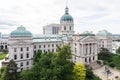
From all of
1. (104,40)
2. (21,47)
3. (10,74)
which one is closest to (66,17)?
(104,40)

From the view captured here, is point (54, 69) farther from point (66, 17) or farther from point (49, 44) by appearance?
point (66, 17)

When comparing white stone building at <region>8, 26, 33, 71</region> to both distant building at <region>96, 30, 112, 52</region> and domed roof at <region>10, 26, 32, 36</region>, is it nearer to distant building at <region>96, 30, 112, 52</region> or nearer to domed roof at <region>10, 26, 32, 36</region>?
domed roof at <region>10, 26, 32, 36</region>

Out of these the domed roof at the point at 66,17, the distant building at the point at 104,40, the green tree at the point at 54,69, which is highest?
the domed roof at the point at 66,17

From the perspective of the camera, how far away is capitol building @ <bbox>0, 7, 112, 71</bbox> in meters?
58.5

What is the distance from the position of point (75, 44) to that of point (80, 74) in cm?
2495

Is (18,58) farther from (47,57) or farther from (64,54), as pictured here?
(64,54)

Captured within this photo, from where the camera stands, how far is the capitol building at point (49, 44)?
58.5 metres

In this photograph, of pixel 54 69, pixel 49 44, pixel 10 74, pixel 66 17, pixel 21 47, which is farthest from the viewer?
pixel 66 17

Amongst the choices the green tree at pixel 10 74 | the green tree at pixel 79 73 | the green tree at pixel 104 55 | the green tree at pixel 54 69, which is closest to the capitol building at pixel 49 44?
the green tree at pixel 104 55

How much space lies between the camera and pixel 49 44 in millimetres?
73188

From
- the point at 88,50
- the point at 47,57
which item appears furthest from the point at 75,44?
the point at 47,57

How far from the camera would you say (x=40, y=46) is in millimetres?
70062

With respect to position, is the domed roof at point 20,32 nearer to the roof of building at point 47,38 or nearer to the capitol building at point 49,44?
the capitol building at point 49,44

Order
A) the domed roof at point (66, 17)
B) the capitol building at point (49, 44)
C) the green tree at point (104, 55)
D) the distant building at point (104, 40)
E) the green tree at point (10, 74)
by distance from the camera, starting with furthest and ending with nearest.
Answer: the distant building at point (104, 40) < the domed roof at point (66, 17) < the green tree at point (104, 55) < the capitol building at point (49, 44) < the green tree at point (10, 74)
